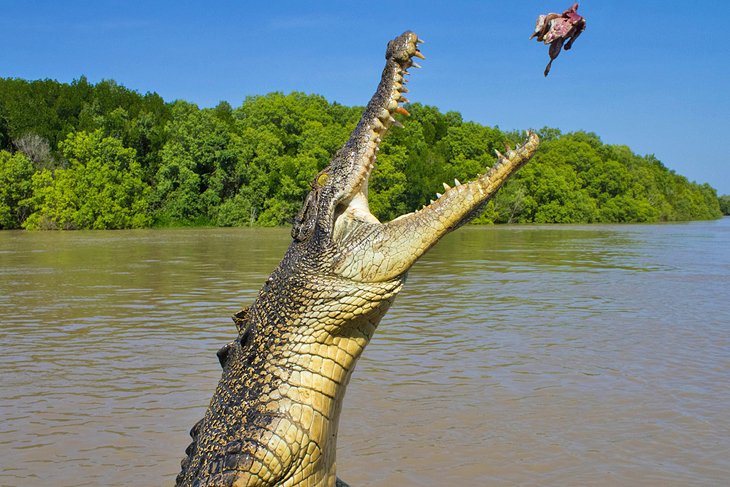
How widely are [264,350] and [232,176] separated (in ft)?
176

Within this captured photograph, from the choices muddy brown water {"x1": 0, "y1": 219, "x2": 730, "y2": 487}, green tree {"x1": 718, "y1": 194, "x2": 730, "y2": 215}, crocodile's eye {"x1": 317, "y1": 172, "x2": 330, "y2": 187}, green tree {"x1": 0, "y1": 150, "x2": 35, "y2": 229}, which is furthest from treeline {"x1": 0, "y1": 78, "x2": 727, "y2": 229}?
green tree {"x1": 718, "y1": 194, "x2": 730, "y2": 215}

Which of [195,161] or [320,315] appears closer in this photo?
[320,315]

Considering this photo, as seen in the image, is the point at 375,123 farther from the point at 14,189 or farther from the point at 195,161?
the point at 195,161

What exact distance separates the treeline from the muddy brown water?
3649 centimetres

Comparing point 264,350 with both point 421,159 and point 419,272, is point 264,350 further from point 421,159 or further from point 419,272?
point 421,159

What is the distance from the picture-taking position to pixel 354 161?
11.5 ft

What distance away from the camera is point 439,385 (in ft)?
22.6

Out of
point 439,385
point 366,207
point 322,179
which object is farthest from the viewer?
point 439,385

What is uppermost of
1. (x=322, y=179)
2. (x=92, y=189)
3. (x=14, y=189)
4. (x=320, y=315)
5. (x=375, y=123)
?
(x=92, y=189)

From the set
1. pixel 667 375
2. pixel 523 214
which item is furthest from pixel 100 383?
pixel 523 214

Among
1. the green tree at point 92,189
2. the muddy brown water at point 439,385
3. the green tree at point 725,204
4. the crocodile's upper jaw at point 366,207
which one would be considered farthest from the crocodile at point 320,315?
the green tree at point 725,204

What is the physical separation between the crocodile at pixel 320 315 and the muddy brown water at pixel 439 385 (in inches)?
68.1

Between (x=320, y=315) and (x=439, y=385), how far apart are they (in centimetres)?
387

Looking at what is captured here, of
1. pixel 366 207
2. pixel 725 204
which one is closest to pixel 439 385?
pixel 366 207
